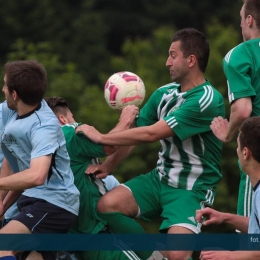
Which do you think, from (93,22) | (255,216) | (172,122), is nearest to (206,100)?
(172,122)

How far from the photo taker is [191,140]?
8.20 metres

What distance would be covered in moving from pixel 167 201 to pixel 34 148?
1278 mm

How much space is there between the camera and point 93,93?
2286 cm

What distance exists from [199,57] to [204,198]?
3.59 ft

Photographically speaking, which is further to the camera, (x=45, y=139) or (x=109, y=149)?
(x=109, y=149)

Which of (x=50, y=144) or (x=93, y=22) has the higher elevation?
(x=50, y=144)

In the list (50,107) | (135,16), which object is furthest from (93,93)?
(135,16)

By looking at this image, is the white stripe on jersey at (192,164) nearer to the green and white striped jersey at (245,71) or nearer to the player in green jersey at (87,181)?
the player in green jersey at (87,181)

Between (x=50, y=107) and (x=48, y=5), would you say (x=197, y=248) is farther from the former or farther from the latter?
(x=48, y=5)

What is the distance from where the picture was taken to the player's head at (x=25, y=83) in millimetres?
7676

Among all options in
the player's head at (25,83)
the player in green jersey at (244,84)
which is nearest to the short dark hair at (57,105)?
the player's head at (25,83)

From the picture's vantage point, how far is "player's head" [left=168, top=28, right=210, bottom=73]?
8258 millimetres

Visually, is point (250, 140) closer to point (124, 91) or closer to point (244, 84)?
point (244, 84)

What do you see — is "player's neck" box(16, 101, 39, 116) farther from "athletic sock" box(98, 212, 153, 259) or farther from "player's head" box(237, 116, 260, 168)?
"player's head" box(237, 116, 260, 168)
